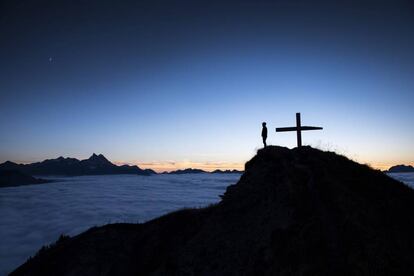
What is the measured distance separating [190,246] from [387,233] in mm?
10463

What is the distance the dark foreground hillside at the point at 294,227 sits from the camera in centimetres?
1105

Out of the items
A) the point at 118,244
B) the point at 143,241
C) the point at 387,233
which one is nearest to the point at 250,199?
the point at 387,233

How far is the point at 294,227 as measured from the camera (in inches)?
515

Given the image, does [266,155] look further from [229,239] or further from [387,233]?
[387,233]

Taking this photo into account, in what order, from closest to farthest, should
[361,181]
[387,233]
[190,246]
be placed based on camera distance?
[387,233] → [361,181] → [190,246]

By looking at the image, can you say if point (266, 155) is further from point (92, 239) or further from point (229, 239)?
point (92, 239)

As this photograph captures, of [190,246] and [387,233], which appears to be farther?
[190,246]

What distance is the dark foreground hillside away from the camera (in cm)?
1105

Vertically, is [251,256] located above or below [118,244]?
above

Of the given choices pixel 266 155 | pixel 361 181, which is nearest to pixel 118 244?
pixel 266 155

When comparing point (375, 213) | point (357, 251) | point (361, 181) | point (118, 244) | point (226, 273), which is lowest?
point (118, 244)

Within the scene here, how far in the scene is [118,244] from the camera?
2641cm

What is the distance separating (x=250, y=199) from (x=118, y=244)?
1459 cm

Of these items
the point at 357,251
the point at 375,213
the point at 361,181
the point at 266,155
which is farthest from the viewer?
the point at 266,155
